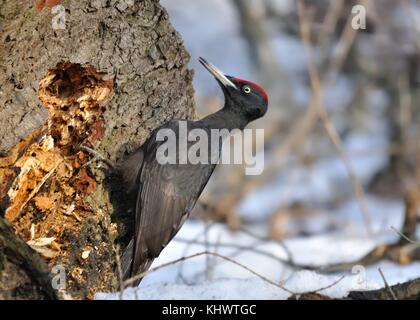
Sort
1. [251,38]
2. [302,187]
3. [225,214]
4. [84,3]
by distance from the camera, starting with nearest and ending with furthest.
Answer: [84,3]
[225,214]
[302,187]
[251,38]

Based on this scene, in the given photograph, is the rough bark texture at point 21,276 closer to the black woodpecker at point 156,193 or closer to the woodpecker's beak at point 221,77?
the black woodpecker at point 156,193

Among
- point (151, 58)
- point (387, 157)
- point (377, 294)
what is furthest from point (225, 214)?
point (377, 294)

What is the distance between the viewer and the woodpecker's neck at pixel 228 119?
197 inches

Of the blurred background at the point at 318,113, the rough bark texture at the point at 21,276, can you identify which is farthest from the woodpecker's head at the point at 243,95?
the blurred background at the point at 318,113

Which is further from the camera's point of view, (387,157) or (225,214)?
(387,157)

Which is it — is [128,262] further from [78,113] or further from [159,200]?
[78,113]

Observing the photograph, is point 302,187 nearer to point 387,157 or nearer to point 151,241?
point 387,157

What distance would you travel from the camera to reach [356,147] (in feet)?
35.4

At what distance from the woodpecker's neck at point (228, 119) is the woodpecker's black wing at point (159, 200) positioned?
340 mm

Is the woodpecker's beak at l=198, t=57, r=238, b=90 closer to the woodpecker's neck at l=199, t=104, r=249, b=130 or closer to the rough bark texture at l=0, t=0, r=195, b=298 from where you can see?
the woodpecker's neck at l=199, t=104, r=249, b=130

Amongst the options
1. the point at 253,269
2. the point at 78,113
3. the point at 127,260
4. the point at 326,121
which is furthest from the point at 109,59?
the point at 253,269

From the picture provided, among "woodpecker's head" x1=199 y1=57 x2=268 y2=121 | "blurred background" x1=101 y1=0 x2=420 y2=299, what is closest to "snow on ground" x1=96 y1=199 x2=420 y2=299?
"blurred background" x1=101 y1=0 x2=420 y2=299

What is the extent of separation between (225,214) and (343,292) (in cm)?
456

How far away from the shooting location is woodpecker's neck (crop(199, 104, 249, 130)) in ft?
16.4
